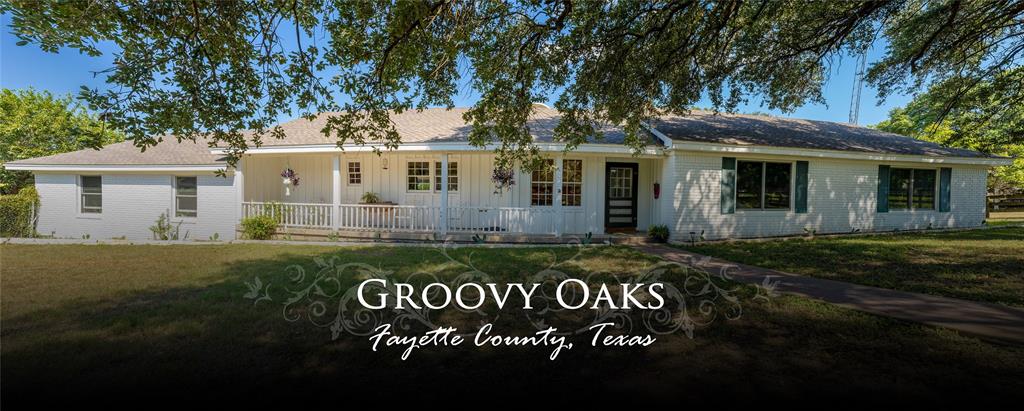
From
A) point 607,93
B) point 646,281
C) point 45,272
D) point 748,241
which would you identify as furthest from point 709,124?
point 45,272

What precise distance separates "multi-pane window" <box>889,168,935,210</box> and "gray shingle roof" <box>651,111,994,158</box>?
0.69 m

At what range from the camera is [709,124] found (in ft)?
44.5

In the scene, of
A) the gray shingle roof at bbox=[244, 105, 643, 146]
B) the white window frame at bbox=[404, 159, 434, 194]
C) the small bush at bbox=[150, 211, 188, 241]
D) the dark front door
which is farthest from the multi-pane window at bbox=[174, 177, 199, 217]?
the dark front door

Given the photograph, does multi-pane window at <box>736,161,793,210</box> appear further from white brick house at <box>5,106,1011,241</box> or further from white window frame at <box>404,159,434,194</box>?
white window frame at <box>404,159,434,194</box>

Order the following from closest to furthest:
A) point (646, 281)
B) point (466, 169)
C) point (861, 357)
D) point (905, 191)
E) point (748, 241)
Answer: point (861, 357) → point (646, 281) → point (748, 241) → point (466, 169) → point (905, 191)

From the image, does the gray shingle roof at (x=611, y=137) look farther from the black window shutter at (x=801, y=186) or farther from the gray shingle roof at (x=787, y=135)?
the black window shutter at (x=801, y=186)

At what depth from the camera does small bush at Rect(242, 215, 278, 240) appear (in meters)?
11.2

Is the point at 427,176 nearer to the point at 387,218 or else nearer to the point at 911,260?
the point at 387,218

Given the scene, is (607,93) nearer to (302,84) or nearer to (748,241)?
(302,84)

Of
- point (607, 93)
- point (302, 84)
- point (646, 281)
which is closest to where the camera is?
point (302, 84)

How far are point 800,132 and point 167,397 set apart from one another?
1684 cm

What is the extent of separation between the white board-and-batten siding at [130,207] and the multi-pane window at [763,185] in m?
14.7

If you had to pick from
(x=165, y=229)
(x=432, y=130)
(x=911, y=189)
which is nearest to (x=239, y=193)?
(x=165, y=229)

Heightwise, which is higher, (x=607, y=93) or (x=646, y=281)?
(x=607, y=93)
